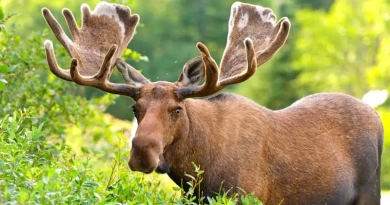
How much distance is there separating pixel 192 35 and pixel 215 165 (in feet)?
209

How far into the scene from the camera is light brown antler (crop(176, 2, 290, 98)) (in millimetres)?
9422

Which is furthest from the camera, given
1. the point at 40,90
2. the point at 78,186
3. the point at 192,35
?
the point at 192,35

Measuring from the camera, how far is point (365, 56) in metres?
70.7

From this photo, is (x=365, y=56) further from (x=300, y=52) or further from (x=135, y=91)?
(x=135, y=91)

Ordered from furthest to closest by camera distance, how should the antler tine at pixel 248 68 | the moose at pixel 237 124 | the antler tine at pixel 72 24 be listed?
the antler tine at pixel 72 24, the moose at pixel 237 124, the antler tine at pixel 248 68

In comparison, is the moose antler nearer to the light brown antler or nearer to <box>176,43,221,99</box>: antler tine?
<box>176,43,221,99</box>: antler tine

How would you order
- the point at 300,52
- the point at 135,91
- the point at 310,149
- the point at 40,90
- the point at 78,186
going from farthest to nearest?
the point at 300,52, the point at 40,90, the point at 310,149, the point at 135,91, the point at 78,186

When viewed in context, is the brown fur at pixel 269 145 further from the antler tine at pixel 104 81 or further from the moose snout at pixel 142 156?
the antler tine at pixel 104 81

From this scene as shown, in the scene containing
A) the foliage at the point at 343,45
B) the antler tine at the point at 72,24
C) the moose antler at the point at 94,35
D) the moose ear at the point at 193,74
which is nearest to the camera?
the moose ear at the point at 193,74

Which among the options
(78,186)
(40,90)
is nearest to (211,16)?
(40,90)

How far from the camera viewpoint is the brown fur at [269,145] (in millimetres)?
9266

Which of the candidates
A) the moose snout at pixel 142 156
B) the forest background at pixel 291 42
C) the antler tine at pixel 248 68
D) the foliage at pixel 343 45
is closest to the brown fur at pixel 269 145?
the moose snout at pixel 142 156

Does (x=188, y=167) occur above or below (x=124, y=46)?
below

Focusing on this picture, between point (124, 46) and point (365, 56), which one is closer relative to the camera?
point (124, 46)
